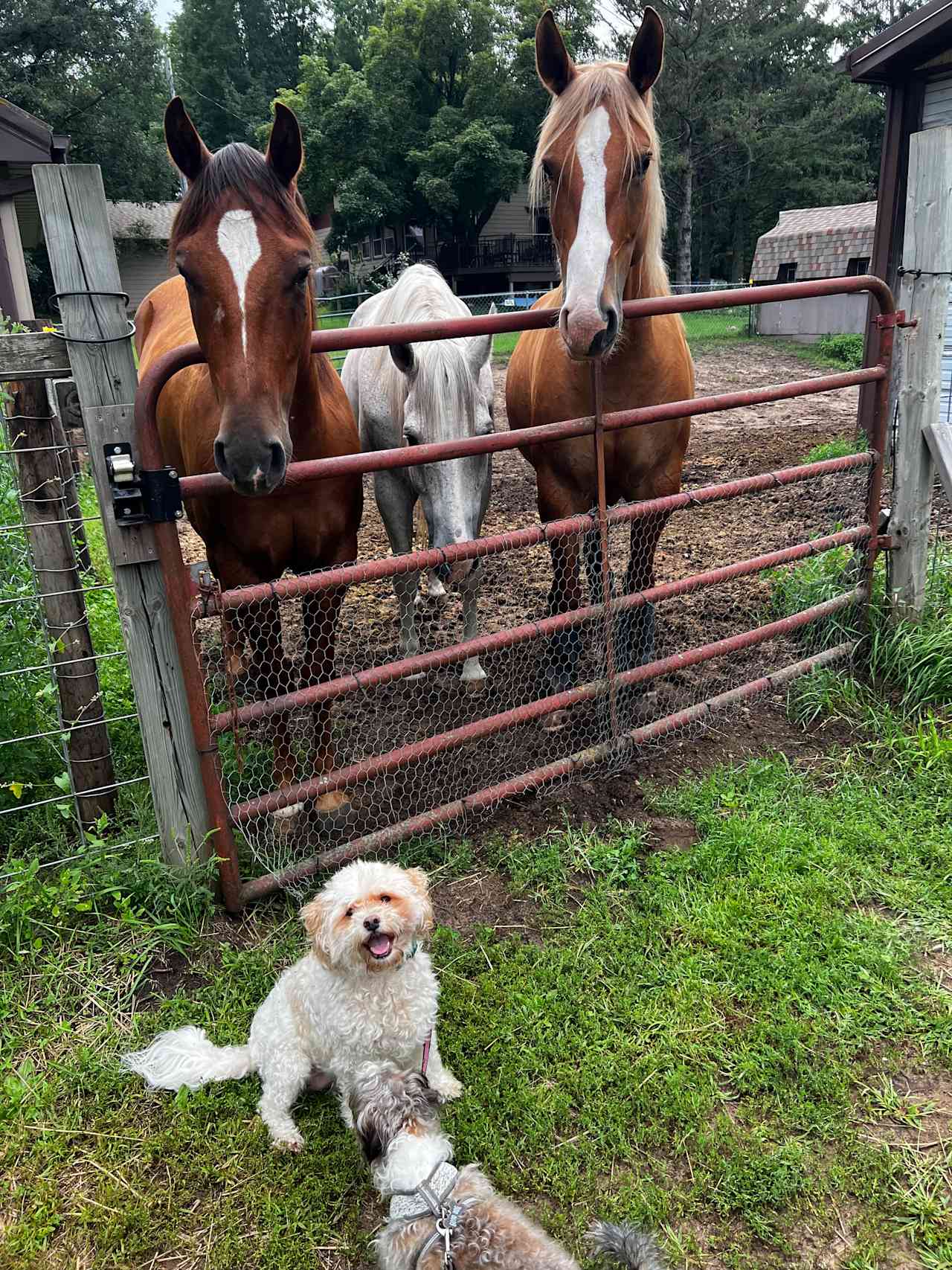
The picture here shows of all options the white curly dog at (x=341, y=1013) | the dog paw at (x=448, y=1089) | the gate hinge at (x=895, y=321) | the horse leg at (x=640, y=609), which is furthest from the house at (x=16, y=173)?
the dog paw at (x=448, y=1089)

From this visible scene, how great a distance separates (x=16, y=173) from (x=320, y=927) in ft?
48.0

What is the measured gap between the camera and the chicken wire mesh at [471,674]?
2.84 m

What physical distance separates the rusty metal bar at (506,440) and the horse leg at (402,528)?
34.9 inches

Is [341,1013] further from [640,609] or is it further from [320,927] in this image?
[640,609]

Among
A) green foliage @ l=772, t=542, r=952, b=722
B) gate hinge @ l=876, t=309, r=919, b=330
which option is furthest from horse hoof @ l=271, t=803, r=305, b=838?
gate hinge @ l=876, t=309, r=919, b=330

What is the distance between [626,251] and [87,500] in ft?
17.0

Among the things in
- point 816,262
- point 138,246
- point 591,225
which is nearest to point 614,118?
point 591,225

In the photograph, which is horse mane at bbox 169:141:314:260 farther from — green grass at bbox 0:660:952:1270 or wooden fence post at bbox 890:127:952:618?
wooden fence post at bbox 890:127:952:618

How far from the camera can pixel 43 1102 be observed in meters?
2.11

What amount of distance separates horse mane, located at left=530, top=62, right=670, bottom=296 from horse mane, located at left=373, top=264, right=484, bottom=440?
Answer: 68 centimetres

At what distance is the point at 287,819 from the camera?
2.90 meters

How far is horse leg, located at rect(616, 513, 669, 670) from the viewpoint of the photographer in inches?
A: 139

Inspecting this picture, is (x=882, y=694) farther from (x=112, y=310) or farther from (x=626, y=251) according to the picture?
(x=112, y=310)

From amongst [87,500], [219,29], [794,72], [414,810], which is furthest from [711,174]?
[414,810]
